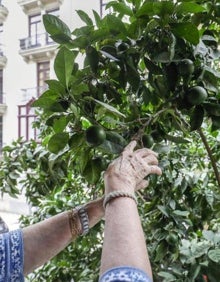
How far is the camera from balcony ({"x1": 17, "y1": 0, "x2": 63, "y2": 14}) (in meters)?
1.80

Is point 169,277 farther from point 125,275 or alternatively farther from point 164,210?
point 125,275

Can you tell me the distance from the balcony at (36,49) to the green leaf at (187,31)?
1.53 m

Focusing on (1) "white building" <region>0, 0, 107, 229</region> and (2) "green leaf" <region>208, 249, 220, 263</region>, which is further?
(1) "white building" <region>0, 0, 107, 229</region>

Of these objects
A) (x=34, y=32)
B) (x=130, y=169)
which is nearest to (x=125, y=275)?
(x=130, y=169)

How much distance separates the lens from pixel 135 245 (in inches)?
14.9

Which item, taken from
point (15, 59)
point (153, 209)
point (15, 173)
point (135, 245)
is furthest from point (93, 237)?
point (15, 59)

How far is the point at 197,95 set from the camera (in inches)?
17.1

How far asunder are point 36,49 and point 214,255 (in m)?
1.65

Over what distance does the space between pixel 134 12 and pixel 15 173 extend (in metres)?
0.69

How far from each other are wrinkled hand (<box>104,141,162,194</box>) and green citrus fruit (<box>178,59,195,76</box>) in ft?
0.38

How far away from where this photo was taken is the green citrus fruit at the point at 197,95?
0.43 metres

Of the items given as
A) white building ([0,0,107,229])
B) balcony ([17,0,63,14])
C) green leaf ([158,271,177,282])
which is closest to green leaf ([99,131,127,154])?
green leaf ([158,271,177,282])

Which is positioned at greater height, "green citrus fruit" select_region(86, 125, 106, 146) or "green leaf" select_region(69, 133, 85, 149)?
"green citrus fruit" select_region(86, 125, 106, 146)

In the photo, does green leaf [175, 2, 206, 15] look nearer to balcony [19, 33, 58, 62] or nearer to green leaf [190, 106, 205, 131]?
green leaf [190, 106, 205, 131]
